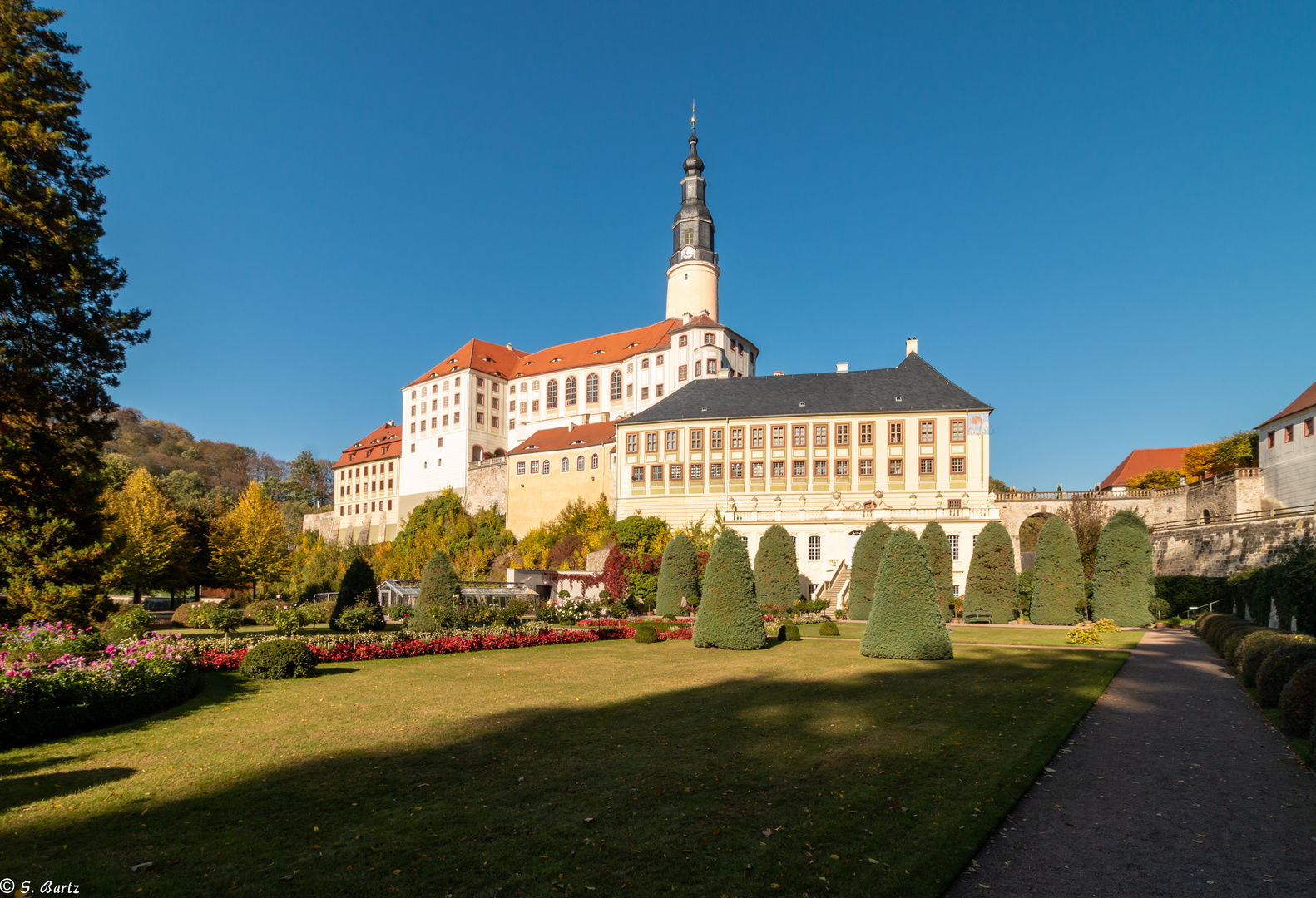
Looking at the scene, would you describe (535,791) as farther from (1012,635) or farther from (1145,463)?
(1145,463)

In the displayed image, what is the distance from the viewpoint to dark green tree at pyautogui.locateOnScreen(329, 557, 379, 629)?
87.1ft

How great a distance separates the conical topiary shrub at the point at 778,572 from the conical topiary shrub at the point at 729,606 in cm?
1408

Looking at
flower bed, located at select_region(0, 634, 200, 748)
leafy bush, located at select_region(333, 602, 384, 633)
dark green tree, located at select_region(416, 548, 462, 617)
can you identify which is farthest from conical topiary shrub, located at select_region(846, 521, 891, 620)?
flower bed, located at select_region(0, 634, 200, 748)

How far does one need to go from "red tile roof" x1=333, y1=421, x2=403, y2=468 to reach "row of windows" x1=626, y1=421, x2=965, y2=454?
4224 centimetres

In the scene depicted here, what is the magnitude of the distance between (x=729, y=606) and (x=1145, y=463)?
225 ft

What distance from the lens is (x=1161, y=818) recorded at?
7.29m

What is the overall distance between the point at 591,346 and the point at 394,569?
100.0 feet

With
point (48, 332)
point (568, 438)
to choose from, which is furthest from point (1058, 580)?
point (568, 438)

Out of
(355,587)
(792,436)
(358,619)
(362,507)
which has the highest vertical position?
(792,436)

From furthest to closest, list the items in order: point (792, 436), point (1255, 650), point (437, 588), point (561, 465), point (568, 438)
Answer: point (568, 438)
point (561, 465)
point (792, 436)
point (437, 588)
point (1255, 650)

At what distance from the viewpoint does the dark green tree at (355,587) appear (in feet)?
87.1

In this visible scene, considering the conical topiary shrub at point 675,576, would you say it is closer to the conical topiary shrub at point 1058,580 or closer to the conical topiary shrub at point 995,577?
the conical topiary shrub at point 995,577

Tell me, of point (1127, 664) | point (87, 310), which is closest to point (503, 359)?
point (87, 310)

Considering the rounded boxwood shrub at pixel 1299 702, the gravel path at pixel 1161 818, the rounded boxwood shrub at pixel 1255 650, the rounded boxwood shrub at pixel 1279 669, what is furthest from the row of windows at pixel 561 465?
the rounded boxwood shrub at pixel 1299 702
